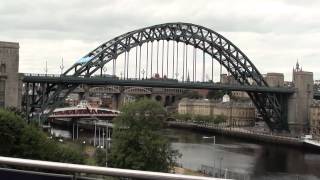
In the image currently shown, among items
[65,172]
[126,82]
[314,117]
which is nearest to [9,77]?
[126,82]

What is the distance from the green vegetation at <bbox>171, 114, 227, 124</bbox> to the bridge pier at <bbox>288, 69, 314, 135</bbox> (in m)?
23.5

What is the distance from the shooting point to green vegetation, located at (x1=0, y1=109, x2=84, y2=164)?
85.3ft

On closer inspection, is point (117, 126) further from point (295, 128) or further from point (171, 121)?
point (171, 121)

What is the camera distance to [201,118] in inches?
4232

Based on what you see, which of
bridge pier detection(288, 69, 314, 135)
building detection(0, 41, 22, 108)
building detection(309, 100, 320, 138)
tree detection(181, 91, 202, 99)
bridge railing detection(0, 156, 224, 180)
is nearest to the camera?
bridge railing detection(0, 156, 224, 180)

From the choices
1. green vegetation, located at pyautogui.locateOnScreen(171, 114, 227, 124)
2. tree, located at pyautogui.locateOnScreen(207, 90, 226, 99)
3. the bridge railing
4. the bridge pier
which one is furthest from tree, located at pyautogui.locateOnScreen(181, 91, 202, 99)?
the bridge railing

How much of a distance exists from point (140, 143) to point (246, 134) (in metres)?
52.0

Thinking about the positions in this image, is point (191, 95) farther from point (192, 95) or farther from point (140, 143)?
point (140, 143)

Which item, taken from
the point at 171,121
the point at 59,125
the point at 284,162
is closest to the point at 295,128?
the point at 284,162

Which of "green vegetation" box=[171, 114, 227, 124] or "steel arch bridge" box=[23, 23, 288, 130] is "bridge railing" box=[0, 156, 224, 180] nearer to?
"steel arch bridge" box=[23, 23, 288, 130]

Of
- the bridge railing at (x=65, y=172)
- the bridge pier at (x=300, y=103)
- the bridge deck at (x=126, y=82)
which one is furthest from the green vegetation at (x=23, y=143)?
the bridge pier at (x=300, y=103)

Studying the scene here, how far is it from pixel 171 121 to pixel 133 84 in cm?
5428

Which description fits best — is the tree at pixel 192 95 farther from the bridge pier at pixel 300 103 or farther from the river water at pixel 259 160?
the river water at pixel 259 160

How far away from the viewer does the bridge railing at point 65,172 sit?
334 centimetres
